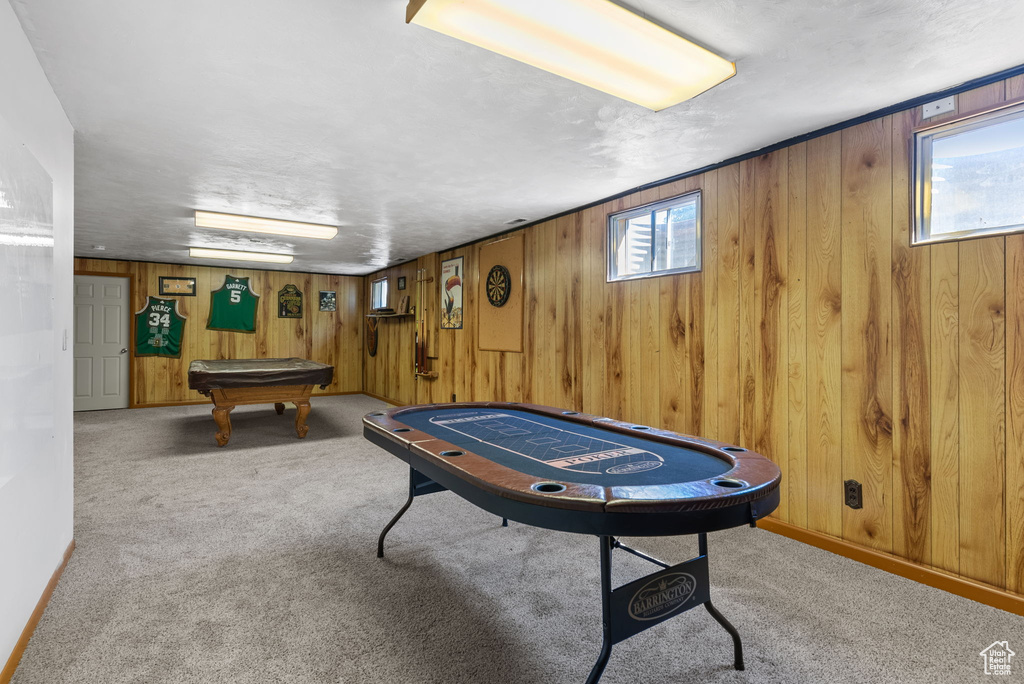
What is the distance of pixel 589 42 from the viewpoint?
1.72 meters

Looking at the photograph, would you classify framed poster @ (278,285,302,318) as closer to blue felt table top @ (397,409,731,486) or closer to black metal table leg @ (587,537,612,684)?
blue felt table top @ (397,409,731,486)

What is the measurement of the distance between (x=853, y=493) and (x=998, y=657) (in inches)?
34.8

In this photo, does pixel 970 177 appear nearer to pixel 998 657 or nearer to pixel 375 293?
pixel 998 657

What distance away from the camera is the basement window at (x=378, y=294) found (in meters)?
8.45

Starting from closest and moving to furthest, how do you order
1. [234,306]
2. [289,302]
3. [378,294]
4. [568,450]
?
[568,450], [234,306], [289,302], [378,294]

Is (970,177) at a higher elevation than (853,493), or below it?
higher

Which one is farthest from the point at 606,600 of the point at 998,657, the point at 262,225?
the point at 262,225

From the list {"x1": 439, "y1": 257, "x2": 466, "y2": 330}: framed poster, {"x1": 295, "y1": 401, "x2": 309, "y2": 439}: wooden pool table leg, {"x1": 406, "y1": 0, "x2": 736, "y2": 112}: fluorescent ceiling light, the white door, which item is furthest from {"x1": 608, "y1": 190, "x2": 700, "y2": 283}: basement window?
the white door

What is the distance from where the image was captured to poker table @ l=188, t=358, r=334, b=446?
487 centimetres

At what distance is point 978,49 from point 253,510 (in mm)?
4378

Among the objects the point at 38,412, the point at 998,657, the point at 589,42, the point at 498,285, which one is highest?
the point at 589,42

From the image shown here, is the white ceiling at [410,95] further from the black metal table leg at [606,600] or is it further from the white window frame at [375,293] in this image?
the white window frame at [375,293]

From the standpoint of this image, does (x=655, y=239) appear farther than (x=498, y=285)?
No

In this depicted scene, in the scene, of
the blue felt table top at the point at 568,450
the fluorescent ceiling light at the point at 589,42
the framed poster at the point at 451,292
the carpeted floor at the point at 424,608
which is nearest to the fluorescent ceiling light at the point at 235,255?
the framed poster at the point at 451,292
